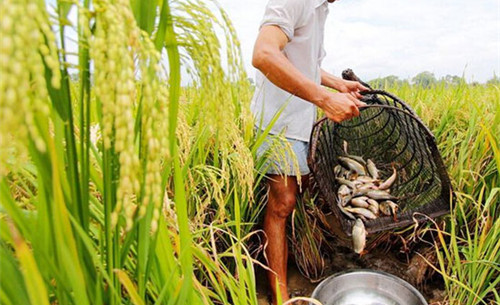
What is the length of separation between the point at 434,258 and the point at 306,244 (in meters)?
0.78

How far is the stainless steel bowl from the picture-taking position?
1.98 m

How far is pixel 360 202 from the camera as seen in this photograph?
2217 millimetres

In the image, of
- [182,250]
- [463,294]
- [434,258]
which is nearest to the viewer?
A: [182,250]

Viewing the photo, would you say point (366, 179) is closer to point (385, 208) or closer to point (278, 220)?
point (385, 208)

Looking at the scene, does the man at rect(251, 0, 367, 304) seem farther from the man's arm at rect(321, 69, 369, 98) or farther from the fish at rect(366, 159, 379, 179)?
the fish at rect(366, 159, 379, 179)

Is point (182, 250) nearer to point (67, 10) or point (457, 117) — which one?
point (67, 10)

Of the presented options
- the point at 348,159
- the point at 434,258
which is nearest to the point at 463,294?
the point at 434,258

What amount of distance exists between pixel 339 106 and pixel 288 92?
332 millimetres

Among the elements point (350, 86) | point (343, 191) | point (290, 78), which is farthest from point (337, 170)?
point (290, 78)

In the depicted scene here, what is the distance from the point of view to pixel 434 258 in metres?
2.31

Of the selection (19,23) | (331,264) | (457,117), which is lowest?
(331,264)

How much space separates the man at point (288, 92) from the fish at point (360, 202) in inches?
12.7

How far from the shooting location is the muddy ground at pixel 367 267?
Result: 231 centimetres

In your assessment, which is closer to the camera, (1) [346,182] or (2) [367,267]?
(1) [346,182]
